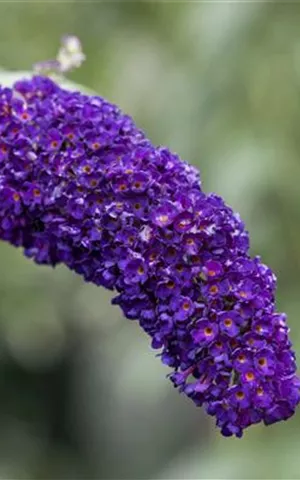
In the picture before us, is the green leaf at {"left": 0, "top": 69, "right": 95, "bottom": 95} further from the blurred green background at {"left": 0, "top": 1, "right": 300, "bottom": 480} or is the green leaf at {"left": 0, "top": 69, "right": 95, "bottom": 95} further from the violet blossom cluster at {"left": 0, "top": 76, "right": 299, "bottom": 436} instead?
the blurred green background at {"left": 0, "top": 1, "right": 300, "bottom": 480}

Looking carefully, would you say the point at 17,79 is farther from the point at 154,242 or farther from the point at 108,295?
the point at 108,295

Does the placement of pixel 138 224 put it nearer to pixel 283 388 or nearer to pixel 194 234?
pixel 194 234

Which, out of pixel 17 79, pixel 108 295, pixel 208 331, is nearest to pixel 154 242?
pixel 208 331

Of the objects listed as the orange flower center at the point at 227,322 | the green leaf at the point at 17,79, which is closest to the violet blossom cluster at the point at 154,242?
the orange flower center at the point at 227,322

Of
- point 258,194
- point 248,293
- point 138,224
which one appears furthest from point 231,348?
point 258,194

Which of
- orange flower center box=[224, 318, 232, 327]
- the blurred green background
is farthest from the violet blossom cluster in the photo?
the blurred green background

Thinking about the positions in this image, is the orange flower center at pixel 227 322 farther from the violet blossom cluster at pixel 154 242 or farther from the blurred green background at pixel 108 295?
the blurred green background at pixel 108 295
